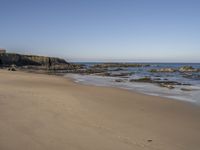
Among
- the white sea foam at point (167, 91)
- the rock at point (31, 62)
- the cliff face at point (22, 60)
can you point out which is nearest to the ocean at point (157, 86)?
the white sea foam at point (167, 91)

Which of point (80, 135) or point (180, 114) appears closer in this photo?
point (80, 135)

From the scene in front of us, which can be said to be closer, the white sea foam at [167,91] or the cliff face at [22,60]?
the white sea foam at [167,91]

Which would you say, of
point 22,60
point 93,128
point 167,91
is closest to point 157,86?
point 167,91

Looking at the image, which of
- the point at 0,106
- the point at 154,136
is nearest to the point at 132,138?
the point at 154,136

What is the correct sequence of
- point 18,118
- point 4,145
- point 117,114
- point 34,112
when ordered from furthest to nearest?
point 117,114 → point 34,112 → point 18,118 → point 4,145

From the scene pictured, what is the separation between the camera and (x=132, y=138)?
612cm

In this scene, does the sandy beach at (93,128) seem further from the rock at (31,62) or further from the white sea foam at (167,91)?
the rock at (31,62)

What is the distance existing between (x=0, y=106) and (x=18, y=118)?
1.89 metres

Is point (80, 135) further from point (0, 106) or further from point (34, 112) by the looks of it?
point (0, 106)

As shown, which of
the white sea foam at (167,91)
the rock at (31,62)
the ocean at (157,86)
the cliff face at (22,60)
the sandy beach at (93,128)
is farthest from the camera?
the cliff face at (22,60)

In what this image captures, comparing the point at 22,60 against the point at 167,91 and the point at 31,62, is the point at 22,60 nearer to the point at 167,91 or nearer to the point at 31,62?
the point at 31,62

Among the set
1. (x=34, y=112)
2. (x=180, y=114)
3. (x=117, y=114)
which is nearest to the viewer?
(x=34, y=112)

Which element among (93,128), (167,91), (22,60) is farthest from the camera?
(22,60)

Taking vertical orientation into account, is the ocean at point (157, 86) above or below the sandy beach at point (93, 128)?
below
